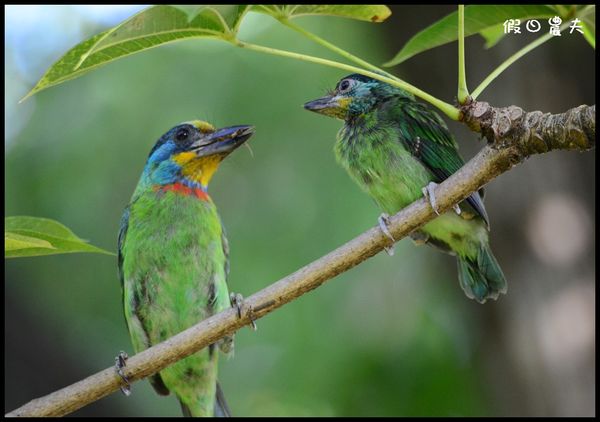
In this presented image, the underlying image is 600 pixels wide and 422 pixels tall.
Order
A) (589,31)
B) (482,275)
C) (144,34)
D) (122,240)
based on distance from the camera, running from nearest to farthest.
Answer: (144,34), (589,31), (482,275), (122,240)

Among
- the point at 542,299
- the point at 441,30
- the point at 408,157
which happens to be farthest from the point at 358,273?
the point at 441,30

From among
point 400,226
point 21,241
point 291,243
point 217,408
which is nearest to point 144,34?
point 21,241

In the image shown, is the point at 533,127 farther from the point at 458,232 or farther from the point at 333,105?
the point at 333,105

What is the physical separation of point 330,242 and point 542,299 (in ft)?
8.40

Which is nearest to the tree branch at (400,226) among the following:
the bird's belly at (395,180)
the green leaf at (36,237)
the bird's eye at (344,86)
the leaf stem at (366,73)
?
the leaf stem at (366,73)

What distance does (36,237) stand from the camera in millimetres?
2178

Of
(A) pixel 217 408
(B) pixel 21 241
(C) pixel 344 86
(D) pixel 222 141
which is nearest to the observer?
(B) pixel 21 241

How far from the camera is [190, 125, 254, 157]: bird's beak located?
142 inches

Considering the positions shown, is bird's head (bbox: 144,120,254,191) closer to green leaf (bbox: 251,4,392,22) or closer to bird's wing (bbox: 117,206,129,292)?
bird's wing (bbox: 117,206,129,292)

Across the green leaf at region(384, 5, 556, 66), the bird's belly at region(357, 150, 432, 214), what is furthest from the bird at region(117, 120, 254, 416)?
the green leaf at region(384, 5, 556, 66)

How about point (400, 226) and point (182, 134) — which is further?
point (182, 134)

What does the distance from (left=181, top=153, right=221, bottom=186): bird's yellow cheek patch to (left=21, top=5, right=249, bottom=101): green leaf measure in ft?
6.74

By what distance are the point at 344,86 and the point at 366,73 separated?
1613mm

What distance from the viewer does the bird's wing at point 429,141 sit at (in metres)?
3.34
